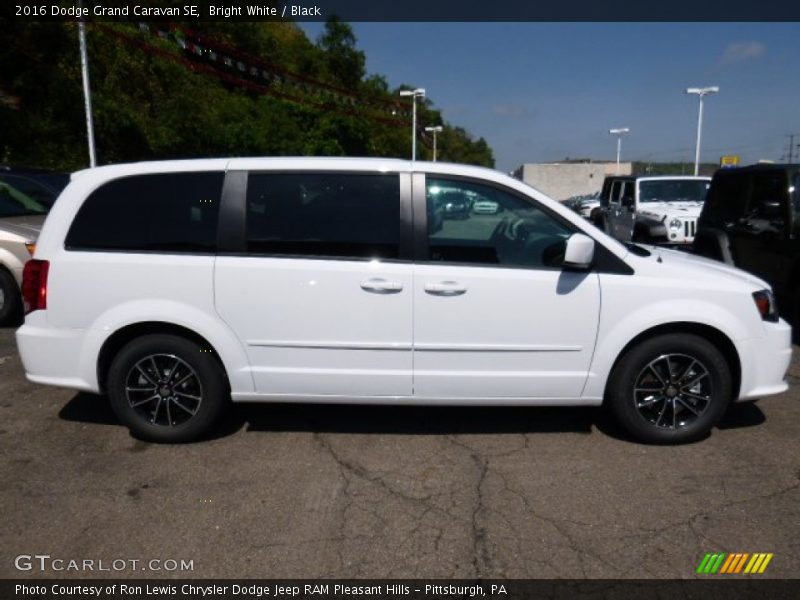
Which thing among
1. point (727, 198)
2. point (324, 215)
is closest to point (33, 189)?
point (324, 215)

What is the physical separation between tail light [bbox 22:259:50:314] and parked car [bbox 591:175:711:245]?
29.7ft

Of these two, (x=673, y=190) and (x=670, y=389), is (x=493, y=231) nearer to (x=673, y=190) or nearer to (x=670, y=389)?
(x=670, y=389)

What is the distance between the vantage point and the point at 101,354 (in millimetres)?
3994

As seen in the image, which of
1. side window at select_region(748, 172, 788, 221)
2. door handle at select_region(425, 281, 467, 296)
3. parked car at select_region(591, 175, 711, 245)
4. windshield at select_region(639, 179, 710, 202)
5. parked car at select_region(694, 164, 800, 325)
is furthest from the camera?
windshield at select_region(639, 179, 710, 202)

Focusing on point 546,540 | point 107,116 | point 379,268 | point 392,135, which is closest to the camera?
point 546,540

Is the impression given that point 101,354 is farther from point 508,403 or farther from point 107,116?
point 107,116

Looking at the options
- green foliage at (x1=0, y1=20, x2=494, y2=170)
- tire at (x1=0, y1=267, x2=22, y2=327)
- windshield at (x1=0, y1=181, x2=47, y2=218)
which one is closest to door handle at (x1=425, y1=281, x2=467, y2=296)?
tire at (x1=0, y1=267, x2=22, y2=327)

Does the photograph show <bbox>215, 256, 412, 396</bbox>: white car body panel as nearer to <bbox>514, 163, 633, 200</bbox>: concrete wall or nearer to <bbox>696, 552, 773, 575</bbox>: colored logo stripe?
<bbox>696, 552, 773, 575</bbox>: colored logo stripe

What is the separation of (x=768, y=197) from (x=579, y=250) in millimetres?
4426

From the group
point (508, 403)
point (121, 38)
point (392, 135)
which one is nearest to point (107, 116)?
point (121, 38)

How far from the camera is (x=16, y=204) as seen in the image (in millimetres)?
8422

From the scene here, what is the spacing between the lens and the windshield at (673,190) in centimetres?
1309

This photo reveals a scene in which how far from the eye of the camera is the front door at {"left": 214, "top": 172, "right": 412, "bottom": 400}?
3811mm

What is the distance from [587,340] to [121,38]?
21.8 metres
